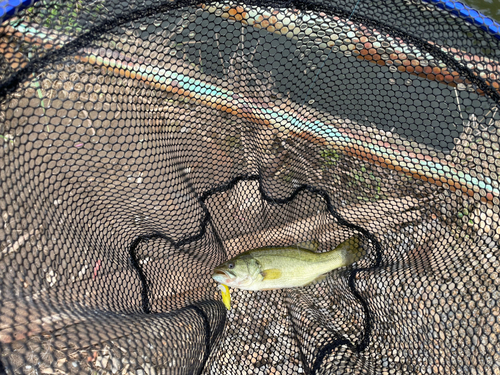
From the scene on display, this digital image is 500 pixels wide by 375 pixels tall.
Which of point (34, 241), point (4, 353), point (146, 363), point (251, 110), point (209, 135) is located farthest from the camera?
point (209, 135)

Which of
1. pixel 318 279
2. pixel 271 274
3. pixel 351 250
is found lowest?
pixel 318 279

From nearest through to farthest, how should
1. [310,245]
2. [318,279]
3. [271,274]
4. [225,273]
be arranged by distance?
[225,273]
[271,274]
[318,279]
[310,245]

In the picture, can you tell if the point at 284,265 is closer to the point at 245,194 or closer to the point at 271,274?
the point at 271,274

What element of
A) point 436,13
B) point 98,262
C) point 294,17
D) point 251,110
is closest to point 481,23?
point 436,13

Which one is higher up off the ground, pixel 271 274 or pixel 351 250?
pixel 351 250

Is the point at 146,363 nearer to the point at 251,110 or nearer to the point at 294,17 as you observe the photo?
the point at 251,110

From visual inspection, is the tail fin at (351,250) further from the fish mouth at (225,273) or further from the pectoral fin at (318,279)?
the fish mouth at (225,273)

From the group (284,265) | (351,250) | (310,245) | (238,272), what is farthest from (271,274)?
(351,250)
